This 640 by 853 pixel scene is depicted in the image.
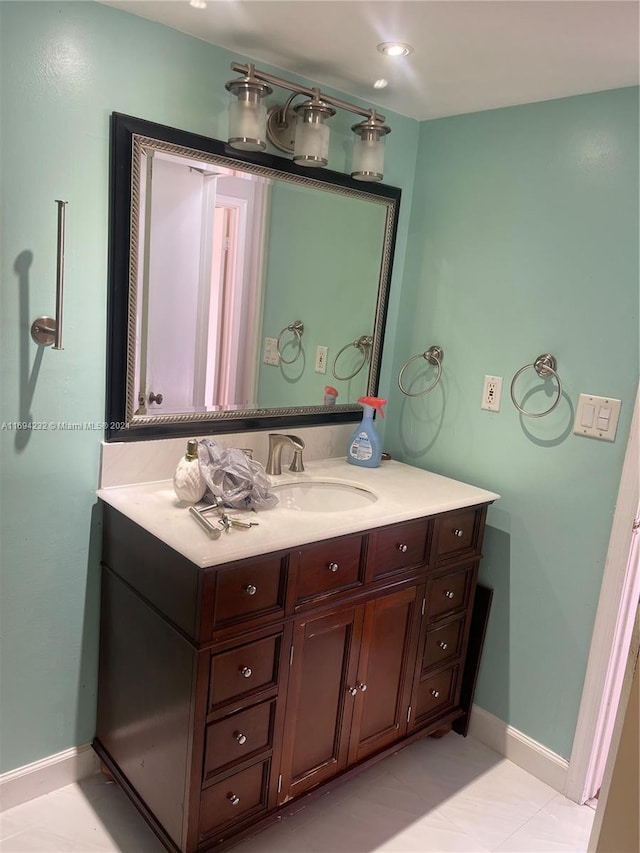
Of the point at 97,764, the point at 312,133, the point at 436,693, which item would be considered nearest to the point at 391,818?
the point at 436,693

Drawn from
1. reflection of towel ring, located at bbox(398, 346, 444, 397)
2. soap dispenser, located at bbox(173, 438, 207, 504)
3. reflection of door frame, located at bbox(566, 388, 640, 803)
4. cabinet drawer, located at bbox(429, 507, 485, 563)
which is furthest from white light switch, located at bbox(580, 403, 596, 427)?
soap dispenser, located at bbox(173, 438, 207, 504)

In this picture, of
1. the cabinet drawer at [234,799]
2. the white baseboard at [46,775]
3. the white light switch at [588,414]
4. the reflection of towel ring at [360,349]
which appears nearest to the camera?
the cabinet drawer at [234,799]

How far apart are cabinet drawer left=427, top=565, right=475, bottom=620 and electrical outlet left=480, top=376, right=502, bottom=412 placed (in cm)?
53

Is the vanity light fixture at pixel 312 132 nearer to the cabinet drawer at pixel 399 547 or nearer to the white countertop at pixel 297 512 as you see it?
the white countertop at pixel 297 512

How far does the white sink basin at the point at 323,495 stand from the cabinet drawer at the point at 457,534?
222mm

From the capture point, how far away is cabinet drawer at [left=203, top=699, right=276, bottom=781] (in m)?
1.54

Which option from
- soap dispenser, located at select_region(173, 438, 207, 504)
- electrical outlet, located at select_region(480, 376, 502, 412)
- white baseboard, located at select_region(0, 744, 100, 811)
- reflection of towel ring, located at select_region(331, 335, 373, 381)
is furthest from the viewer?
reflection of towel ring, located at select_region(331, 335, 373, 381)

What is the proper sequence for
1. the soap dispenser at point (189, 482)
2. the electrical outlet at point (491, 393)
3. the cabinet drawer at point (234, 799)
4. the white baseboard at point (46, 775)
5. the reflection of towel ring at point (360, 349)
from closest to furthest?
the cabinet drawer at point (234, 799), the soap dispenser at point (189, 482), the white baseboard at point (46, 775), the electrical outlet at point (491, 393), the reflection of towel ring at point (360, 349)

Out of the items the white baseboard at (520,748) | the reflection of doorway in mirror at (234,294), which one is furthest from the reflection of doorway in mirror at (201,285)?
the white baseboard at (520,748)

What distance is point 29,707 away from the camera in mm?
1799

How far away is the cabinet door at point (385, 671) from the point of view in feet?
6.10

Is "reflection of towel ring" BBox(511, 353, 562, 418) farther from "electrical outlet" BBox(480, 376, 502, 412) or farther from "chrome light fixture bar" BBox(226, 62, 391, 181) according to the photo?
"chrome light fixture bar" BBox(226, 62, 391, 181)

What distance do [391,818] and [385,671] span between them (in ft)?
1.36

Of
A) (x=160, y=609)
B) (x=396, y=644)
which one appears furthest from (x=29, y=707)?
(x=396, y=644)
